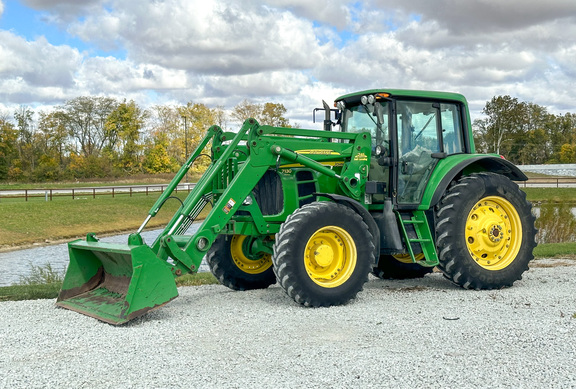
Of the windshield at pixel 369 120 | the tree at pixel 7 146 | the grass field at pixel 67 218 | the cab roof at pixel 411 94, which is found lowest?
the grass field at pixel 67 218

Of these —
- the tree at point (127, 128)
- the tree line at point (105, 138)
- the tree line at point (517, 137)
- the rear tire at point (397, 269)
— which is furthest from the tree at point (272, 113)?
the rear tire at point (397, 269)

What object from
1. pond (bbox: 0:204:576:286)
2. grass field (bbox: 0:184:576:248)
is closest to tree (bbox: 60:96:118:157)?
grass field (bbox: 0:184:576:248)

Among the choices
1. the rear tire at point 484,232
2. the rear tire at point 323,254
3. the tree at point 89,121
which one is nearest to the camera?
the rear tire at point 323,254

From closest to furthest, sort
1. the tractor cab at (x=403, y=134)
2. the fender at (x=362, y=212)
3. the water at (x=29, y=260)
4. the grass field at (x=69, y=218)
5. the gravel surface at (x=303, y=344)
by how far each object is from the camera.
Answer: the gravel surface at (x=303, y=344) → the fender at (x=362, y=212) → the tractor cab at (x=403, y=134) → the water at (x=29, y=260) → the grass field at (x=69, y=218)

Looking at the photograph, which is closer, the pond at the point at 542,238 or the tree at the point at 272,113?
the pond at the point at 542,238

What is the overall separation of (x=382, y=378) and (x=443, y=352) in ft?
3.14

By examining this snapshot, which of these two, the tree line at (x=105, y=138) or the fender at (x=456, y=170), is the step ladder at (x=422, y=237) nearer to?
the fender at (x=456, y=170)

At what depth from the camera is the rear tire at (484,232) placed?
8438mm

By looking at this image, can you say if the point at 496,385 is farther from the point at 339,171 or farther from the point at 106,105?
the point at 106,105

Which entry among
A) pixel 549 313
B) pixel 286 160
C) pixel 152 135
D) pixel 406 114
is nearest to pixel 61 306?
pixel 286 160

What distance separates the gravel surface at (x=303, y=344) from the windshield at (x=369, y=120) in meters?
2.27

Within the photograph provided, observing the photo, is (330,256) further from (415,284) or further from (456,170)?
(415,284)

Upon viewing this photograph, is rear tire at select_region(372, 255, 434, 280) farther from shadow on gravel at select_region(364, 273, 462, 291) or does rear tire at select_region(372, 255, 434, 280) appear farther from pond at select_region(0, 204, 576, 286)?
pond at select_region(0, 204, 576, 286)

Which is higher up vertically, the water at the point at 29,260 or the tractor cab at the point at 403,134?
the tractor cab at the point at 403,134
